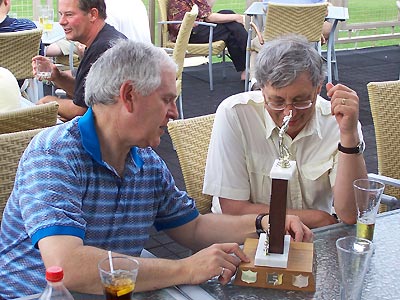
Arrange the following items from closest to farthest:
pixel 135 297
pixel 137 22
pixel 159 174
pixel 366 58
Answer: pixel 135 297 → pixel 159 174 → pixel 137 22 → pixel 366 58

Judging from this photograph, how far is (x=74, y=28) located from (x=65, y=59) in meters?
2.52

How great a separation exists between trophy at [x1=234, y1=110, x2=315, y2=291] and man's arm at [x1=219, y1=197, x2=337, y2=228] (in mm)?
510

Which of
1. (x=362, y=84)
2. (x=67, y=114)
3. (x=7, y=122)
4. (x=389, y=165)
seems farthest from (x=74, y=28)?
(x=362, y=84)

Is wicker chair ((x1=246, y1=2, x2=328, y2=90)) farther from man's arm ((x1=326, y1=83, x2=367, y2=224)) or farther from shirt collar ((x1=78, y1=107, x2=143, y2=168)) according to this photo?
shirt collar ((x1=78, y1=107, x2=143, y2=168))

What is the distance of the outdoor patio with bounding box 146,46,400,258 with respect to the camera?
5535mm

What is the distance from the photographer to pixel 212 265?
67.1 inches

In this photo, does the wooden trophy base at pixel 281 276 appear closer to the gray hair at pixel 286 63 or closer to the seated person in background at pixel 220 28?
the gray hair at pixel 286 63

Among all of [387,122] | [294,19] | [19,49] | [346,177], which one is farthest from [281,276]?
[294,19]

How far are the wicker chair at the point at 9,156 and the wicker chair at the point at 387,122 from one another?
1.48 m

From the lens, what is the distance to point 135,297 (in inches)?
64.3

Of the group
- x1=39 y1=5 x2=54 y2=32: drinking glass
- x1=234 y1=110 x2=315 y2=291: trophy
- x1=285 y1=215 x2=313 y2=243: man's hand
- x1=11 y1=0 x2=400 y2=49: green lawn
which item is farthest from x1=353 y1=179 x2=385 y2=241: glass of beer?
x1=11 y1=0 x2=400 y2=49: green lawn

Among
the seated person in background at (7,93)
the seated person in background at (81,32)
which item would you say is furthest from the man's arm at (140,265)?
the seated person in background at (81,32)

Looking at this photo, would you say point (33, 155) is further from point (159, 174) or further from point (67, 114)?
point (67, 114)

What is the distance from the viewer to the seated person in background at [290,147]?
224 cm
